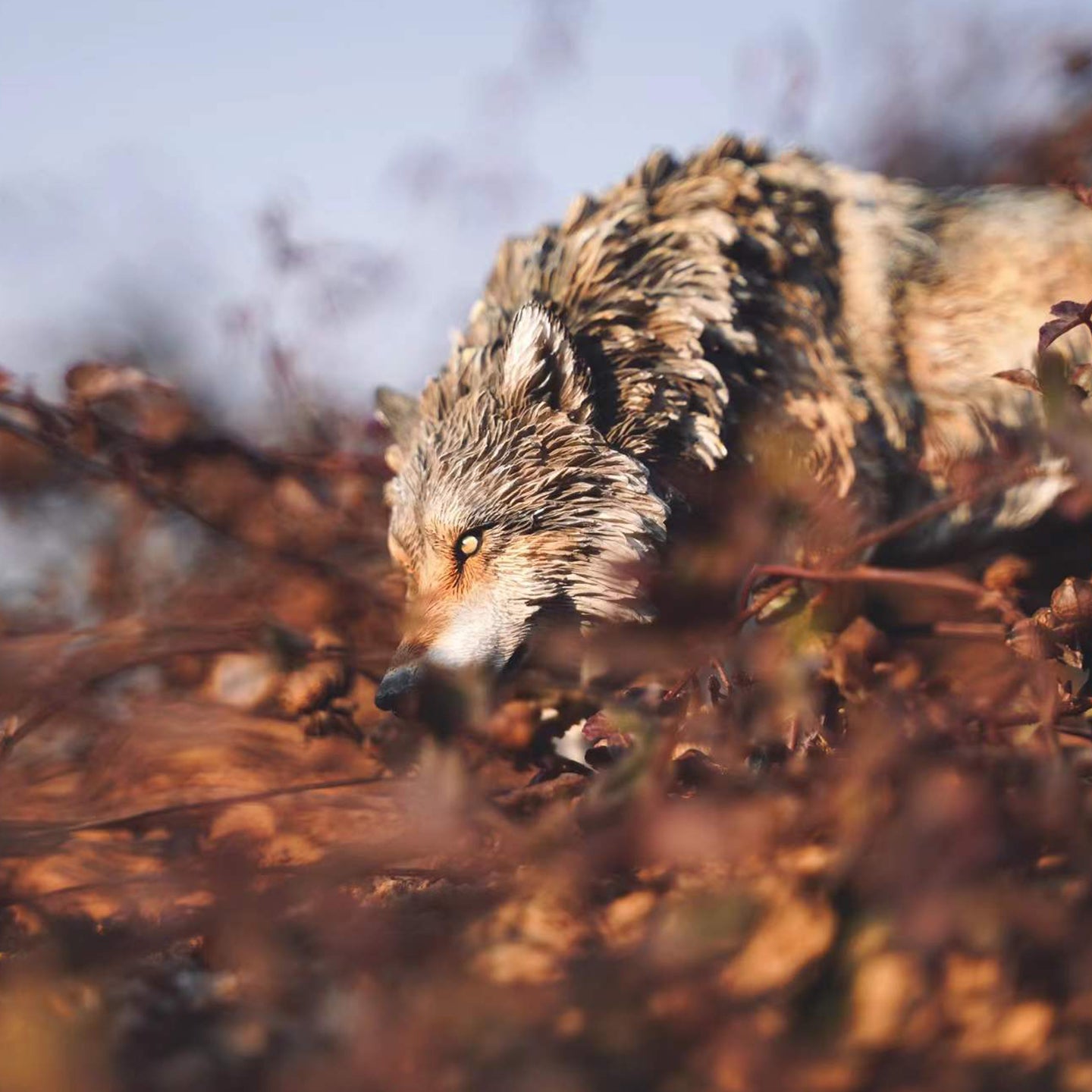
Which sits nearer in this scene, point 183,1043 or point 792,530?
point 183,1043

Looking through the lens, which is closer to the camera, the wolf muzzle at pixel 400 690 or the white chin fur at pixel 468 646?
the wolf muzzle at pixel 400 690

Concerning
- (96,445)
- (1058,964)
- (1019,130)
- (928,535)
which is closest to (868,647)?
(928,535)

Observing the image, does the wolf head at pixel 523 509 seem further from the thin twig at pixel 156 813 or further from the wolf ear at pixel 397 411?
the thin twig at pixel 156 813

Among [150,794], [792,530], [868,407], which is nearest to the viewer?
[150,794]

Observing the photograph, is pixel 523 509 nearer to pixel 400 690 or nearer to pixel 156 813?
pixel 400 690

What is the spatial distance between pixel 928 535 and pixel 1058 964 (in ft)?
8.67

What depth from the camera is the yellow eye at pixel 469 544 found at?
144 inches

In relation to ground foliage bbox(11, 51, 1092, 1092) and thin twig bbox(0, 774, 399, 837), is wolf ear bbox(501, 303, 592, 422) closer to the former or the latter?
ground foliage bbox(11, 51, 1092, 1092)

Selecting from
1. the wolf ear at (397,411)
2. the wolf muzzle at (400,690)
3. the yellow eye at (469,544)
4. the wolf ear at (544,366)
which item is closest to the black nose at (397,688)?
the wolf muzzle at (400,690)

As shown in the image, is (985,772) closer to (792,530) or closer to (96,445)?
(792,530)

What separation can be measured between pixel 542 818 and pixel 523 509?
139 cm

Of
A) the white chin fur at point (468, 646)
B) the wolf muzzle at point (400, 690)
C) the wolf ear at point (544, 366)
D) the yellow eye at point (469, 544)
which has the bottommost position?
the wolf muzzle at point (400, 690)

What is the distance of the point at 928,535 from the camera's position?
4.17 m

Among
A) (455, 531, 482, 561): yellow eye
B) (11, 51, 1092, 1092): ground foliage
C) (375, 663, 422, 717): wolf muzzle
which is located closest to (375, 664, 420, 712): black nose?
(375, 663, 422, 717): wolf muzzle
